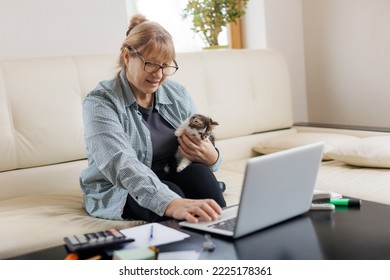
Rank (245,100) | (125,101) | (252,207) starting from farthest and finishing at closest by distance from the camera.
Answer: (245,100) → (125,101) → (252,207)

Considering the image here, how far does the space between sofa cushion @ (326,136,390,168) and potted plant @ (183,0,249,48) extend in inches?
45.7

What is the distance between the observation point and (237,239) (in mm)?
1242

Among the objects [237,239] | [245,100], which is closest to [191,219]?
[237,239]

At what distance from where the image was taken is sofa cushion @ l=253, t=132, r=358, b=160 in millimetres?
2654

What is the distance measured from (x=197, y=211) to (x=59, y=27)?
1778mm

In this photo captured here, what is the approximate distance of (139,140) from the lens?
1888 mm

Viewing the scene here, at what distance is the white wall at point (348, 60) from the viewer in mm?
3227

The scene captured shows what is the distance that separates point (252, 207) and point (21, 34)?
1.91 meters

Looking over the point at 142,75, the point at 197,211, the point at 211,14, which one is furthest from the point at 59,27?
the point at 197,211

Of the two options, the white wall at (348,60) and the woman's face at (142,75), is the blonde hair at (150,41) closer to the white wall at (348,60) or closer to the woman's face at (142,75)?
the woman's face at (142,75)

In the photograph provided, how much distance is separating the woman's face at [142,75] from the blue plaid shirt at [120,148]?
0.14ft

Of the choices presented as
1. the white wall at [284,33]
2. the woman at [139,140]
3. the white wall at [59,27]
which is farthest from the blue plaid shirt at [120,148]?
the white wall at [284,33]

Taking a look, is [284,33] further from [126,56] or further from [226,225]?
[226,225]

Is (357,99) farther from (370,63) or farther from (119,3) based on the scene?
(119,3)
